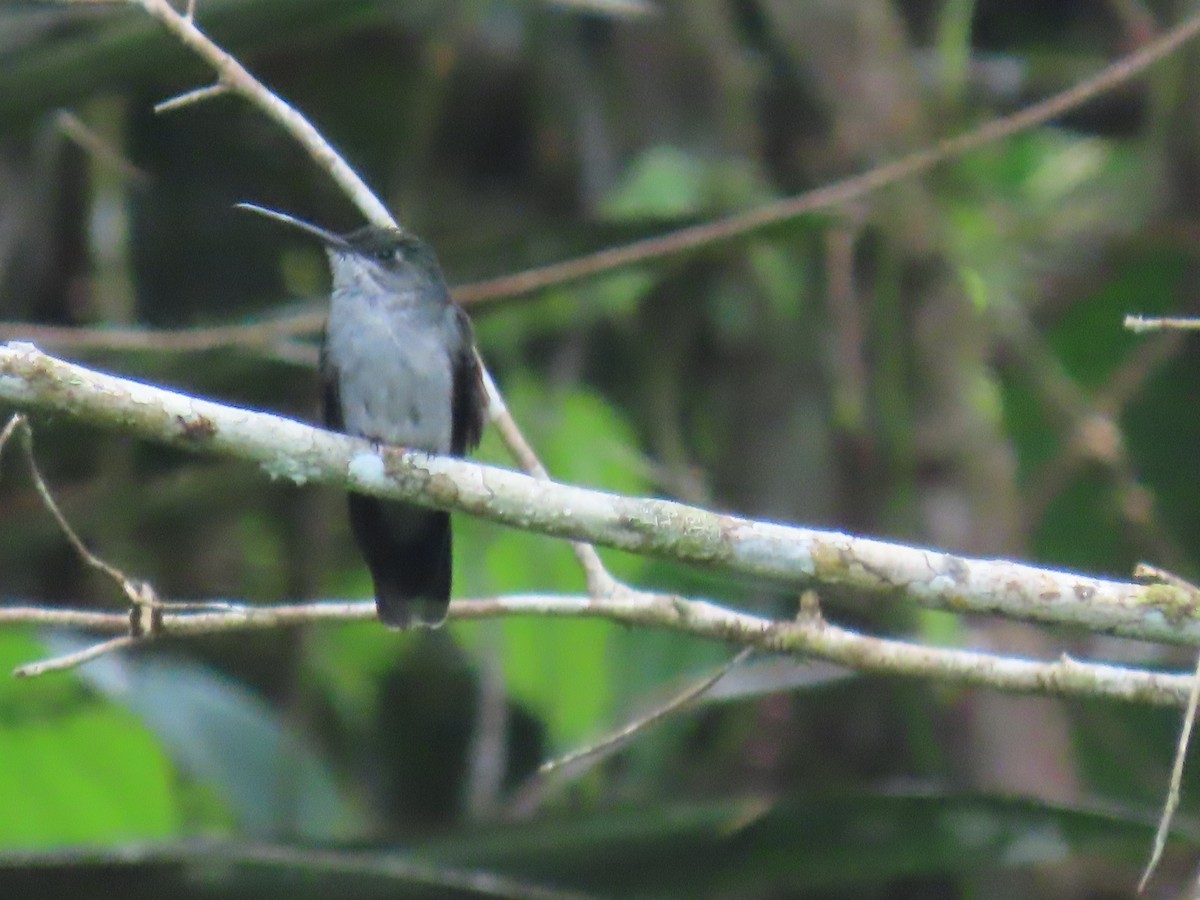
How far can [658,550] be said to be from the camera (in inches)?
131

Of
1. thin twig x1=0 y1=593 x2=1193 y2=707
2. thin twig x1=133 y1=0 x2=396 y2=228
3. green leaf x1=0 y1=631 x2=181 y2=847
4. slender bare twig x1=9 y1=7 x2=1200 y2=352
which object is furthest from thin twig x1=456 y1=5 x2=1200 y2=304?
green leaf x1=0 y1=631 x2=181 y2=847

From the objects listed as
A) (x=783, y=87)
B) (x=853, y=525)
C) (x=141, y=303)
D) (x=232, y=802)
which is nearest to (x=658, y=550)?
(x=232, y=802)

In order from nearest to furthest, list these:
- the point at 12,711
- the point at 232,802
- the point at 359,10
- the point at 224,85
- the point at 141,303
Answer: the point at 224,85, the point at 359,10, the point at 232,802, the point at 12,711, the point at 141,303

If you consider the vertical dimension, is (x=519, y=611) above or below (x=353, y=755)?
above

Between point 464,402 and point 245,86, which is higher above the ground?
point 245,86

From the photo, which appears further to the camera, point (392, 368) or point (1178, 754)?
point (392, 368)

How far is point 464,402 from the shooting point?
4.64 meters

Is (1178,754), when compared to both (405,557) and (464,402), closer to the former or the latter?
(405,557)

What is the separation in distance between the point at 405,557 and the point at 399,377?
0.44 meters

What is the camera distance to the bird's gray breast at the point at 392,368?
178 inches

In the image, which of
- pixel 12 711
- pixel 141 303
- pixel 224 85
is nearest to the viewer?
pixel 224 85

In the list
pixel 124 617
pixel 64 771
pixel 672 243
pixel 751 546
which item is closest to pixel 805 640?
pixel 751 546

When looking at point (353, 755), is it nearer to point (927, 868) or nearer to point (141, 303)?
point (141, 303)

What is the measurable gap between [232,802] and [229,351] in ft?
4.41
